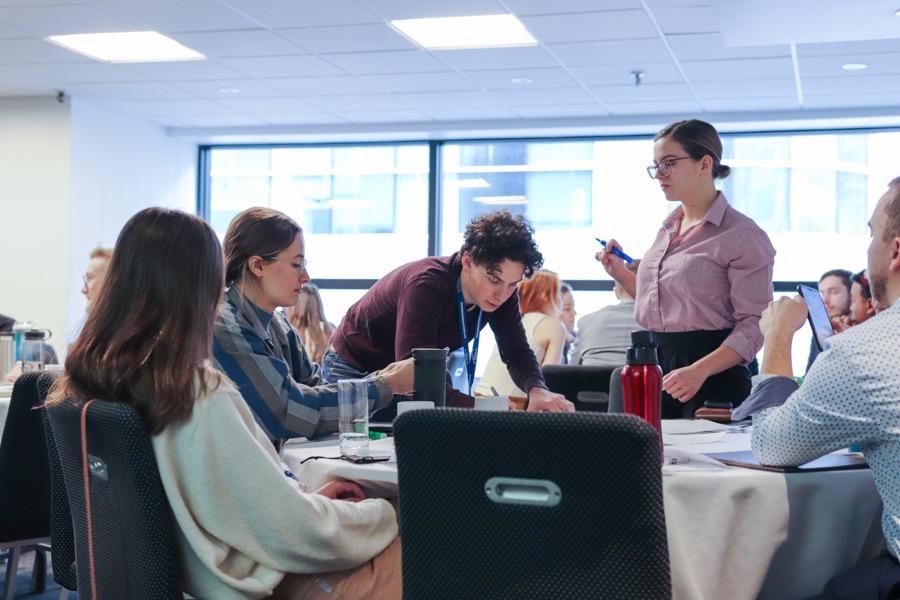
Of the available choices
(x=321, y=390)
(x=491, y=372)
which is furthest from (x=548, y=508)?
(x=491, y=372)

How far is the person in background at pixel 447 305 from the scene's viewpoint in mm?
2703

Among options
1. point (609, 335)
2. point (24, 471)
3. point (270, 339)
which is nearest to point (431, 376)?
point (270, 339)

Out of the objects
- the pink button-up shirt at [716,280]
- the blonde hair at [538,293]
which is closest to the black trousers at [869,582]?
the pink button-up shirt at [716,280]

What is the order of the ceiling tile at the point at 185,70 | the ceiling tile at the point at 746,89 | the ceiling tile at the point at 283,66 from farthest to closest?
the ceiling tile at the point at 746,89 < the ceiling tile at the point at 185,70 < the ceiling tile at the point at 283,66

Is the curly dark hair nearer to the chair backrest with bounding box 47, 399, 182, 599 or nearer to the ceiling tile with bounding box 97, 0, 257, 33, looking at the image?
the chair backrest with bounding box 47, 399, 182, 599

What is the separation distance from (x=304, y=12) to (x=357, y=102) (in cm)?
235

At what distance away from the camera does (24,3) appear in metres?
5.70

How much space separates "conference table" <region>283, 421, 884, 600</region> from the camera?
1631 mm

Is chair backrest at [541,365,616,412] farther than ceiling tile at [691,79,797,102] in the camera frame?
No

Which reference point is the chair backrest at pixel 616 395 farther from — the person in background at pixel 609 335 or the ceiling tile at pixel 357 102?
the ceiling tile at pixel 357 102

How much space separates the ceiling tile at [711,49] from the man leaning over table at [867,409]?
473cm

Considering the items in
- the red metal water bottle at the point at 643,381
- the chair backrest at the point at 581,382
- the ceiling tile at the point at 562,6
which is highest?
the ceiling tile at the point at 562,6

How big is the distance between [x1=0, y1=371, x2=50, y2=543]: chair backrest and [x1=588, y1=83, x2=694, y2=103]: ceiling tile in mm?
5660

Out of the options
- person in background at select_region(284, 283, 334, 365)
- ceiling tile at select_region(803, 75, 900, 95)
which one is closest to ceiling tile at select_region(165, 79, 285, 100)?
person in background at select_region(284, 283, 334, 365)
